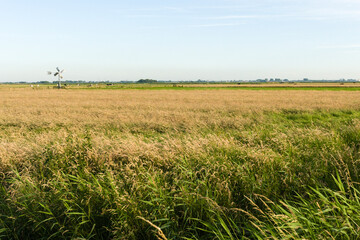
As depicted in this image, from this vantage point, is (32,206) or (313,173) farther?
(313,173)

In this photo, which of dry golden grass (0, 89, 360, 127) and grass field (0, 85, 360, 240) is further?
dry golden grass (0, 89, 360, 127)

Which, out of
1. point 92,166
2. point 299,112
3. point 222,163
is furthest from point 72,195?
point 299,112

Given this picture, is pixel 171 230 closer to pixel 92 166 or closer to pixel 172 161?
pixel 172 161

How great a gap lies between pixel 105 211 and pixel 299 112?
1921 centimetres

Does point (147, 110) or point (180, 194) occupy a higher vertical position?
point (147, 110)

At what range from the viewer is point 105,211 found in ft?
12.4

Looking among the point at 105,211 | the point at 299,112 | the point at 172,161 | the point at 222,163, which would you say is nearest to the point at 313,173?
the point at 222,163

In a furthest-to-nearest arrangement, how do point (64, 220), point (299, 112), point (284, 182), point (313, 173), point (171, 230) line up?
point (299, 112), point (313, 173), point (284, 182), point (64, 220), point (171, 230)

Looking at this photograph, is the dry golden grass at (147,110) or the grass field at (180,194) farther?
the dry golden grass at (147,110)

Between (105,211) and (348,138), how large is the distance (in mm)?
7257

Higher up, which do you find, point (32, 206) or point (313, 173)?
point (313, 173)

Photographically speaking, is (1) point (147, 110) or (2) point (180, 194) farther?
(1) point (147, 110)

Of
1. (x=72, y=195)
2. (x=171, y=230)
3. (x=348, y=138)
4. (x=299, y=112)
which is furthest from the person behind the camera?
(x=299, y=112)

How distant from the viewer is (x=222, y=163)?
5.15 meters
